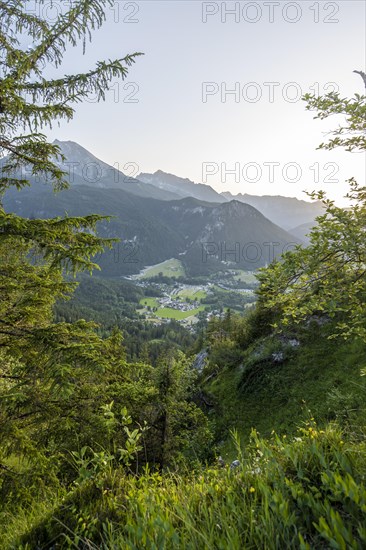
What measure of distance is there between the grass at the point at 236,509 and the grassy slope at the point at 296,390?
1154 centimetres

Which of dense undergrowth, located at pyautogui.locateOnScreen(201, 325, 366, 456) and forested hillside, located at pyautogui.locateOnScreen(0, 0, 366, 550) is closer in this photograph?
forested hillside, located at pyautogui.locateOnScreen(0, 0, 366, 550)

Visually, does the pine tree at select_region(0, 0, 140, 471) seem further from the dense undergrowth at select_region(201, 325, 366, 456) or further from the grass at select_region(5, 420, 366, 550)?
the dense undergrowth at select_region(201, 325, 366, 456)

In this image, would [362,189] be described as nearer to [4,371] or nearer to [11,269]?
[11,269]

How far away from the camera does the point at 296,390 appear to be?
1703cm

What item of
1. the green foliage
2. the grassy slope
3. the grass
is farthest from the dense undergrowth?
the grass

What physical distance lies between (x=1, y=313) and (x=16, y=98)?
4749 mm

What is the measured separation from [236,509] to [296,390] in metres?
16.6

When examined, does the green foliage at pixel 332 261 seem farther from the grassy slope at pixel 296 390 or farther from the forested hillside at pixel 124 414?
the grassy slope at pixel 296 390

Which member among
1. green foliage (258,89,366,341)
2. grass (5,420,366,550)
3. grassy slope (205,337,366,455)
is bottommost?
grassy slope (205,337,366,455)

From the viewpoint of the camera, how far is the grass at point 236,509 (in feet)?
6.40

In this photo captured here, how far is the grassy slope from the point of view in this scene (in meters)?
14.5

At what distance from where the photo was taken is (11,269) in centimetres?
714

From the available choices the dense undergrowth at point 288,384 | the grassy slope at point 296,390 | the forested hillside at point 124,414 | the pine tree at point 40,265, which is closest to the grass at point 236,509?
the forested hillside at point 124,414

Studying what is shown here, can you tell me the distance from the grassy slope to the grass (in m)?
11.5
